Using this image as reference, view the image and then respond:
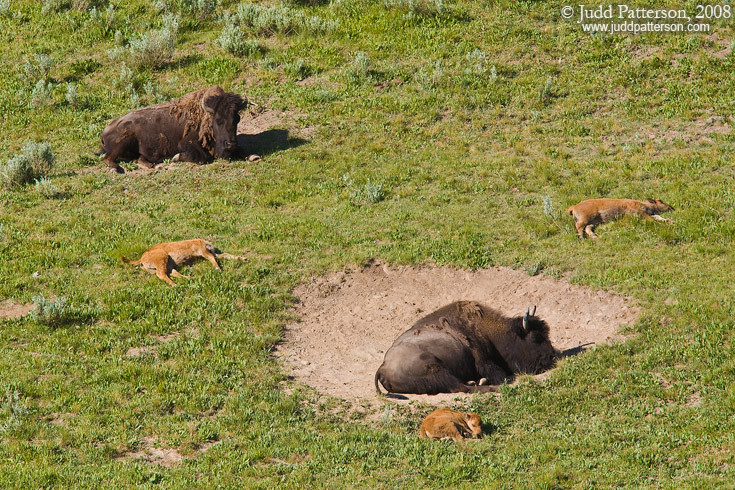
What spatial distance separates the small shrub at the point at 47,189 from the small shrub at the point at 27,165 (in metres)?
0.54

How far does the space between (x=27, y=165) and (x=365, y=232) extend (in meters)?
6.65

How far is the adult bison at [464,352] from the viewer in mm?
10086

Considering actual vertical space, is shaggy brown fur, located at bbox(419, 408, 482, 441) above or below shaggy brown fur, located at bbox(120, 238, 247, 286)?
below

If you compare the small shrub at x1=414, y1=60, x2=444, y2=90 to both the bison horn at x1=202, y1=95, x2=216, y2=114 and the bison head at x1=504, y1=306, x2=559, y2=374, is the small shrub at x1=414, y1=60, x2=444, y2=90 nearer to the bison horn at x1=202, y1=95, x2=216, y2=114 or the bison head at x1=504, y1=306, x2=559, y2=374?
the bison horn at x1=202, y1=95, x2=216, y2=114

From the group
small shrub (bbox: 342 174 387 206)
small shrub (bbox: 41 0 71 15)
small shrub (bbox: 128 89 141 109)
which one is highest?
small shrub (bbox: 41 0 71 15)

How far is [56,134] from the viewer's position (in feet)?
59.8

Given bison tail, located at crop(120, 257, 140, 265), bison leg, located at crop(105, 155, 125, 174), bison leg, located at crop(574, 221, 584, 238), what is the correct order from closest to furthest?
bison tail, located at crop(120, 257, 140, 265), bison leg, located at crop(574, 221, 584, 238), bison leg, located at crop(105, 155, 125, 174)

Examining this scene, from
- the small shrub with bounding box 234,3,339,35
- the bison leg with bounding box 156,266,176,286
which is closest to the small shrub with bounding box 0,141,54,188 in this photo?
the bison leg with bounding box 156,266,176,286

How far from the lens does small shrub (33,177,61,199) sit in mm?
15508

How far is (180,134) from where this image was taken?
1723 centimetres

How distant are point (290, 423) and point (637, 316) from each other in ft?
15.7

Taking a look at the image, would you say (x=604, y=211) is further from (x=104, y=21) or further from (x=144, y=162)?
(x=104, y=21)

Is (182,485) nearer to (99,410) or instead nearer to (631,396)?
(99,410)

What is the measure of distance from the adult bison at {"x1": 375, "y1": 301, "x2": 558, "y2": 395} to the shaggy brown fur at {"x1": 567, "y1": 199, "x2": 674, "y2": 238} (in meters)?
2.96
